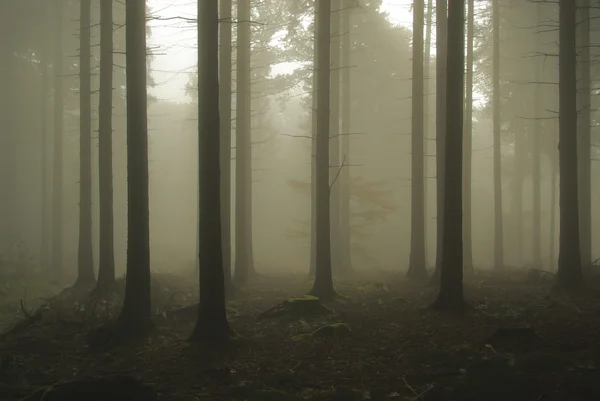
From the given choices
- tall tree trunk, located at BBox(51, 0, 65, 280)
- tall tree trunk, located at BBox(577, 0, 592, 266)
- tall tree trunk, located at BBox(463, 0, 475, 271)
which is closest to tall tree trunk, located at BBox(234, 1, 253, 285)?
tall tree trunk, located at BBox(463, 0, 475, 271)

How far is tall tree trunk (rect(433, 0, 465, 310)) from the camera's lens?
9828 mm

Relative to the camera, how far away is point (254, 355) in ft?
26.2

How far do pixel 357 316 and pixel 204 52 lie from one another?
21.5 ft

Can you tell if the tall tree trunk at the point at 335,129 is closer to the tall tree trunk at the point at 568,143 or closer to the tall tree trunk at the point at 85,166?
the tall tree trunk at the point at 568,143

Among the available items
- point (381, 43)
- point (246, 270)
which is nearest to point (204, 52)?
point (246, 270)

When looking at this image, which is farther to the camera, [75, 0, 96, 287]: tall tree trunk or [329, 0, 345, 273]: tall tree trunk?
[329, 0, 345, 273]: tall tree trunk

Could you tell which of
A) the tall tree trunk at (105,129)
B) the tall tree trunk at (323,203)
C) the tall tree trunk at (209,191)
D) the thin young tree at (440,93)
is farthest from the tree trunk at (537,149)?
the tall tree trunk at (105,129)

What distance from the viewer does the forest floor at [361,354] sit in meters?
6.22

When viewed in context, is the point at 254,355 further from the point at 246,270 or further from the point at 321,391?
the point at 246,270

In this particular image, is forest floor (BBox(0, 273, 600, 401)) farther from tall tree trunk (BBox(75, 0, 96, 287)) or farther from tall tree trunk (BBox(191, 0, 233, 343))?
tall tree trunk (BBox(75, 0, 96, 287))

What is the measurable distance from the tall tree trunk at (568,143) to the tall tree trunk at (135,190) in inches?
403

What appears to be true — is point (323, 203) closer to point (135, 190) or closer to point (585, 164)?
point (135, 190)

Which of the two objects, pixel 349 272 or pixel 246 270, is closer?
pixel 246 270

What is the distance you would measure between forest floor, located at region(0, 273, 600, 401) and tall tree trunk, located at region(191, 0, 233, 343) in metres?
0.58
